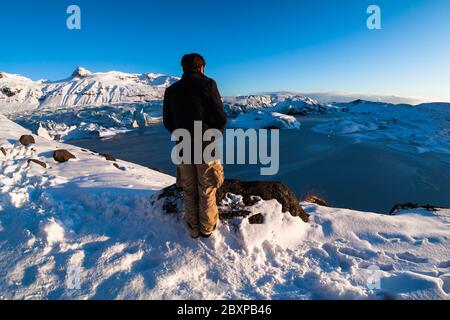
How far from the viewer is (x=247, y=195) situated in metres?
3.78

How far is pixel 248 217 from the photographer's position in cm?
343

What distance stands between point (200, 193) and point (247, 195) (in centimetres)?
97

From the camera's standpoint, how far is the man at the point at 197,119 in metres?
2.79

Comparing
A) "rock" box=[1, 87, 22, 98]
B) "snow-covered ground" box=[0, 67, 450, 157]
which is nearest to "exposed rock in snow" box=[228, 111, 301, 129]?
"snow-covered ground" box=[0, 67, 450, 157]

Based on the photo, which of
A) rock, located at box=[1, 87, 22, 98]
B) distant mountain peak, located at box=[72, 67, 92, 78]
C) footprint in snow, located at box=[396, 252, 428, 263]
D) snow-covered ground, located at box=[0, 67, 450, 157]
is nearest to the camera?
footprint in snow, located at box=[396, 252, 428, 263]

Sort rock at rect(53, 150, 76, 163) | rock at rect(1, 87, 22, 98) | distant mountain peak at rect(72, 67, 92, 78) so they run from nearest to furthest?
1. rock at rect(53, 150, 76, 163)
2. rock at rect(1, 87, 22, 98)
3. distant mountain peak at rect(72, 67, 92, 78)

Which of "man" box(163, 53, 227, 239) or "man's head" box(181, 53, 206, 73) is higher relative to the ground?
"man's head" box(181, 53, 206, 73)

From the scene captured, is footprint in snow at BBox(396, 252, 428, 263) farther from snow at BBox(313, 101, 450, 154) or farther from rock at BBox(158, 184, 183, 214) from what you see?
snow at BBox(313, 101, 450, 154)

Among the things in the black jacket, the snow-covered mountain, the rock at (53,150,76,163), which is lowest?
the rock at (53,150,76,163)

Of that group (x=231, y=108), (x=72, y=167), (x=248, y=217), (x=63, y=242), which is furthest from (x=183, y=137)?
(x=231, y=108)

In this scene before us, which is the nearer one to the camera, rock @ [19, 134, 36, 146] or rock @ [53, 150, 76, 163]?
rock @ [53, 150, 76, 163]

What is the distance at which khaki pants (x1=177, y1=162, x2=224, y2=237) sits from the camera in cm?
294
